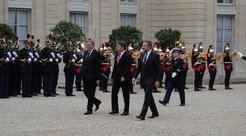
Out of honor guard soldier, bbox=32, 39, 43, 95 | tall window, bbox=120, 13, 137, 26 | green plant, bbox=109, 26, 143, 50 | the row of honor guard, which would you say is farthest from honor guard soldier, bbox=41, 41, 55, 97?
tall window, bbox=120, 13, 137, 26

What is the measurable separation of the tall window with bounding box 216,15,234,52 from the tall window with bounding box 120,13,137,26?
4.94m

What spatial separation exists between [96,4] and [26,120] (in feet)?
62.6

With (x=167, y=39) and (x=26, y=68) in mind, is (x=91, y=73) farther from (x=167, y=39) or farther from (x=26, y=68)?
(x=167, y=39)

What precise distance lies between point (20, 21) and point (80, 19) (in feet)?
12.5

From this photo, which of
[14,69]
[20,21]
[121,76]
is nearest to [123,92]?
[121,76]

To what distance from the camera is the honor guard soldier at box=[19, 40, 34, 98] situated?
71.5 ft

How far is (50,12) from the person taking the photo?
1280 inches

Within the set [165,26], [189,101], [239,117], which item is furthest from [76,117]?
[165,26]

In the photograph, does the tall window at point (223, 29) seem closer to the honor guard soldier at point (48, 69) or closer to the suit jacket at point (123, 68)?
the honor guard soldier at point (48, 69)

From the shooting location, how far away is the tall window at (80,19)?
1332 inches

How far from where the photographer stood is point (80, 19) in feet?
112

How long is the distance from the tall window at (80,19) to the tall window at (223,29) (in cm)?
813

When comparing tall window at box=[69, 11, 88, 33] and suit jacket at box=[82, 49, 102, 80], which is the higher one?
tall window at box=[69, 11, 88, 33]

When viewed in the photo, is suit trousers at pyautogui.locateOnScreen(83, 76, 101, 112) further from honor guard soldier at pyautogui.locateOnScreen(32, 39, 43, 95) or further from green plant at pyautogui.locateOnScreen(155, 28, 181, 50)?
green plant at pyautogui.locateOnScreen(155, 28, 181, 50)
